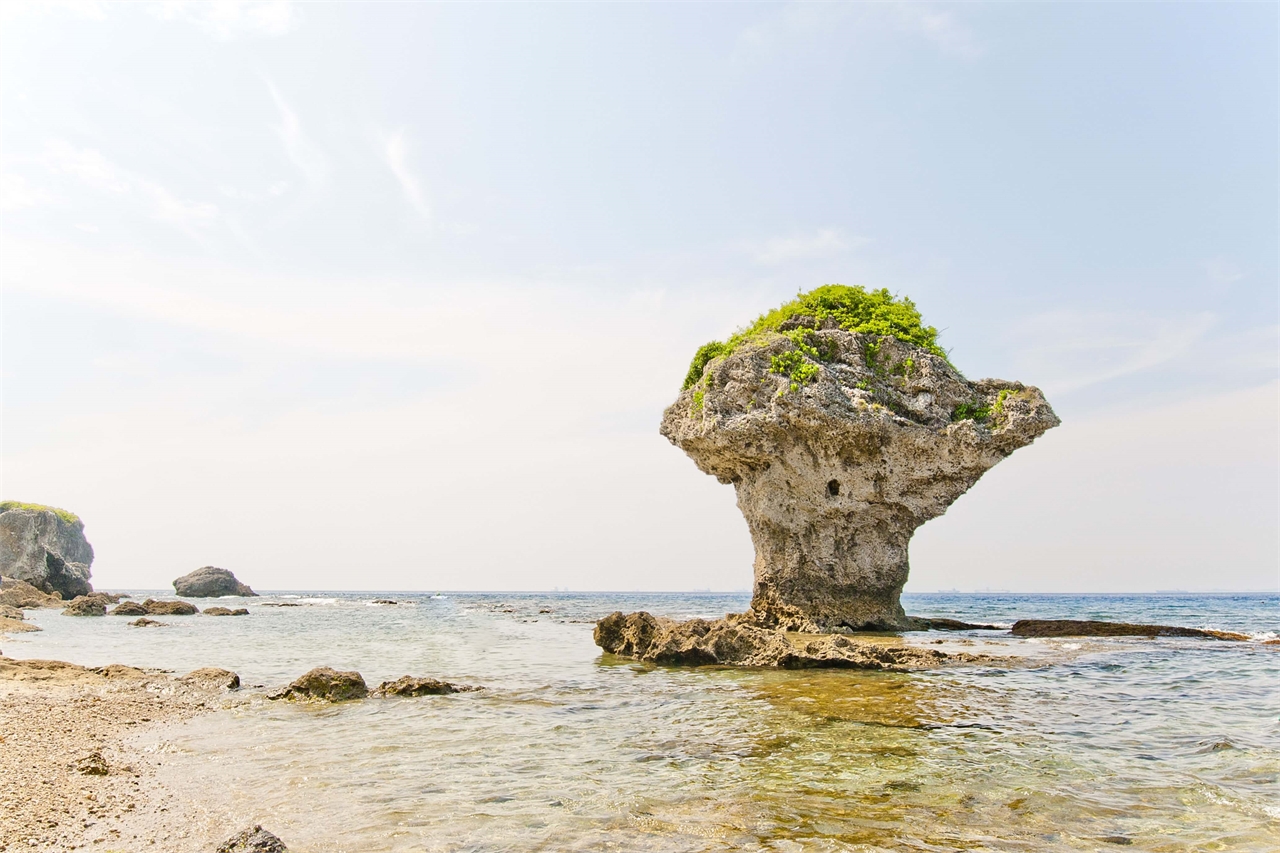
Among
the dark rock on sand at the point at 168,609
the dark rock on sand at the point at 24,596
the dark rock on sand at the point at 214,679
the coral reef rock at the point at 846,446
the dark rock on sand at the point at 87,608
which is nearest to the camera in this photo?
the dark rock on sand at the point at 214,679

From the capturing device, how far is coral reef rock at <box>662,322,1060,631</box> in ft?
69.8

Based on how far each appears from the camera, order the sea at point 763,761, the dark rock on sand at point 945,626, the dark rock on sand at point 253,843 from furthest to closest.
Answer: the dark rock on sand at point 945,626 → the sea at point 763,761 → the dark rock on sand at point 253,843

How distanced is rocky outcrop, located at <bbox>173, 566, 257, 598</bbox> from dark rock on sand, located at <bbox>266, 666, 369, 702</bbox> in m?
72.6

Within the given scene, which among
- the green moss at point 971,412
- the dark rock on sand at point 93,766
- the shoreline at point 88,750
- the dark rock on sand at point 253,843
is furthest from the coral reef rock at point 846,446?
the dark rock on sand at point 253,843

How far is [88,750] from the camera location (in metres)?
8.81

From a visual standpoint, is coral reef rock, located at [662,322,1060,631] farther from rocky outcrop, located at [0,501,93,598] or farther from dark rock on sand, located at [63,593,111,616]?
rocky outcrop, located at [0,501,93,598]

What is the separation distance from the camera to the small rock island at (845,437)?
70.0 feet

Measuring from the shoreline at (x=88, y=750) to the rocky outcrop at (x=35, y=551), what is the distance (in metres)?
45.7

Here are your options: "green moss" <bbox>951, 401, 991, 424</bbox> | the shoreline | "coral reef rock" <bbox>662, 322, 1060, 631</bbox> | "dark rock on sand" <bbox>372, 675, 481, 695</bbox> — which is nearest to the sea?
"dark rock on sand" <bbox>372, 675, 481, 695</bbox>

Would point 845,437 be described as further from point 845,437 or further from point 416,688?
point 416,688

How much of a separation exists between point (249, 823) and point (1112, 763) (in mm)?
8433

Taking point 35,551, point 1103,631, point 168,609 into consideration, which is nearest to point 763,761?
point 1103,631

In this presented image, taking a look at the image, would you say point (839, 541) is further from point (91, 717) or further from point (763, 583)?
point (91, 717)

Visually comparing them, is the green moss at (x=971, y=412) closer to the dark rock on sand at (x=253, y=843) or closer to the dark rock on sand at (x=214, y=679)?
the dark rock on sand at (x=214, y=679)
